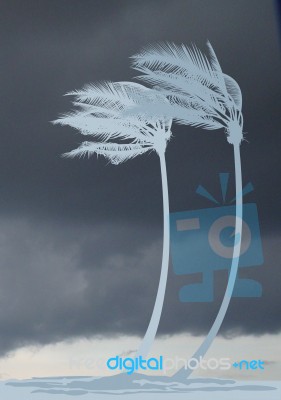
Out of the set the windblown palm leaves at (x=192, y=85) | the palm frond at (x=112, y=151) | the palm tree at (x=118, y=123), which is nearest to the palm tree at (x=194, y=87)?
the windblown palm leaves at (x=192, y=85)

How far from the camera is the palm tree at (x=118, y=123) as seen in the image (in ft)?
25.0

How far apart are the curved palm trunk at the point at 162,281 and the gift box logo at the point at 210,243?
0.21ft

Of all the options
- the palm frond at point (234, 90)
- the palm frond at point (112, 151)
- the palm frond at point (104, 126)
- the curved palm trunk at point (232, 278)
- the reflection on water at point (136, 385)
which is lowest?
the reflection on water at point (136, 385)

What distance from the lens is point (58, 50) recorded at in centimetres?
793

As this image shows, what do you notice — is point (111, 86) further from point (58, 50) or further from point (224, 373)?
point (224, 373)

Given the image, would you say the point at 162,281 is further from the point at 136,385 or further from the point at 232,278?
the point at 136,385

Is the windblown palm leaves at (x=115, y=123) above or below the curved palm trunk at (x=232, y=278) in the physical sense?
above

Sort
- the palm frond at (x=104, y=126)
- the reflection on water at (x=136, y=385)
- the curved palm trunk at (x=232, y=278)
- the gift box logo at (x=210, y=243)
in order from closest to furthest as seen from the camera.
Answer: the reflection on water at (x=136, y=385)
the curved palm trunk at (x=232, y=278)
the gift box logo at (x=210, y=243)
the palm frond at (x=104, y=126)

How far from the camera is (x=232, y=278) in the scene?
718 centimetres

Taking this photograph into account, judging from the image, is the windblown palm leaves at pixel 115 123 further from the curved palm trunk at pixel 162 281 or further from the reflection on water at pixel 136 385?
the reflection on water at pixel 136 385

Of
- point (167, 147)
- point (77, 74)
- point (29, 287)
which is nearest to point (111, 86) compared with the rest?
point (77, 74)

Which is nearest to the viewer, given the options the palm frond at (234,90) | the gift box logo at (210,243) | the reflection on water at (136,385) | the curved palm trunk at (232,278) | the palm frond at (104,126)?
the reflection on water at (136,385)

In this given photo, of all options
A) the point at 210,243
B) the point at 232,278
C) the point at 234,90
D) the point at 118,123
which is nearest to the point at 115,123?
the point at 118,123

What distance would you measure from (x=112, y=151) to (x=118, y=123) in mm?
336
